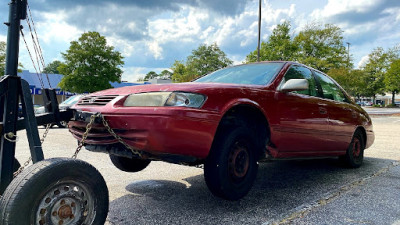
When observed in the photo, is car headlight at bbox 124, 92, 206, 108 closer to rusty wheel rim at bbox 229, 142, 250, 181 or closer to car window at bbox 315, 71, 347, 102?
rusty wheel rim at bbox 229, 142, 250, 181

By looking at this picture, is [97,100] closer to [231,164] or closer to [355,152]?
[231,164]

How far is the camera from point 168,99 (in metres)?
2.68

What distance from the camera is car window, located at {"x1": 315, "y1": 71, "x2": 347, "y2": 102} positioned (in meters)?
4.67

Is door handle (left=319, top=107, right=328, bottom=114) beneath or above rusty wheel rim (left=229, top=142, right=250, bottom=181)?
above

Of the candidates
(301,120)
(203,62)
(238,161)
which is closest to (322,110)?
(301,120)

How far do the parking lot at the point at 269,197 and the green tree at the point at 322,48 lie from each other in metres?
31.5

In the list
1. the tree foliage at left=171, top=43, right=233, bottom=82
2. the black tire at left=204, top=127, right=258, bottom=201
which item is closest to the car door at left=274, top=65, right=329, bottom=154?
the black tire at left=204, top=127, right=258, bottom=201

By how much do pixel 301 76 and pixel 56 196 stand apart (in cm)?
331

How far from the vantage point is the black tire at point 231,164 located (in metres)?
2.85

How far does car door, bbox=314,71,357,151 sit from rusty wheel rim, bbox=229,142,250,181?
1.86 m

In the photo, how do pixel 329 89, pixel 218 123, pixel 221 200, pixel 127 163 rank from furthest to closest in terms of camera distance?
pixel 329 89
pixel 127 163
pixel 221 200
pixel 218 123

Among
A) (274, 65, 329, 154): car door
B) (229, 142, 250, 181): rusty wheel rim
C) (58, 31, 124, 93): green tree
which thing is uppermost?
(58, 31, 124, 93): green tree

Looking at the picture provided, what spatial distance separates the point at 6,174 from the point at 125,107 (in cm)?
105

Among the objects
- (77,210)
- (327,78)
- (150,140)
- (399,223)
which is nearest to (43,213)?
(77,210)
